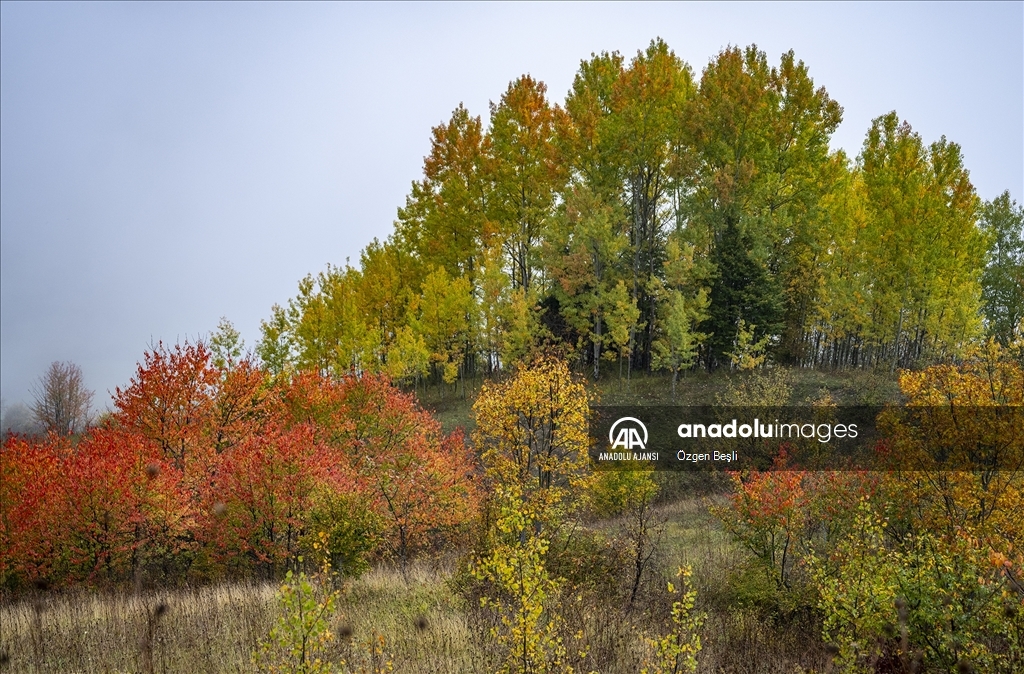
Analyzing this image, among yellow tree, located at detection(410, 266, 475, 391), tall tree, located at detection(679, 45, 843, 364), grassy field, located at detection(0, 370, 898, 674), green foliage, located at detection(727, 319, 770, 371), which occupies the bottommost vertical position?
grassy field, located at detection(0, 370, 898, 674)

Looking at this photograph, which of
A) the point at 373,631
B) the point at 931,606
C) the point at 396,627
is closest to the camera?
the point at 931,606

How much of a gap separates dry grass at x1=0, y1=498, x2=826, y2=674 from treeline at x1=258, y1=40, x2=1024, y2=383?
57.5 feet

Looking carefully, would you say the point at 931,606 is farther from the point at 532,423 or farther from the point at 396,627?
the point at 532,423

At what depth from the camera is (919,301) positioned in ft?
93.3

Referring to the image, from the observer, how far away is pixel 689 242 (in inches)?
1225

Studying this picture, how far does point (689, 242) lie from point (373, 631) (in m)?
27.0

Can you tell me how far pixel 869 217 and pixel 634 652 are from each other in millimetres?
29060

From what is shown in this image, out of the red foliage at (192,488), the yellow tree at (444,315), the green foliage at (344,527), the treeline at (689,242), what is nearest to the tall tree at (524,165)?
the treeline at (689,242)

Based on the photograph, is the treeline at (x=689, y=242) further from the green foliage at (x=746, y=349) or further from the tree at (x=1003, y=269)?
the tree at (x=1003, y=269)

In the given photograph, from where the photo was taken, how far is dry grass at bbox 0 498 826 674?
7.52 metres

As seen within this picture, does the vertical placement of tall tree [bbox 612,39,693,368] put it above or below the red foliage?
above

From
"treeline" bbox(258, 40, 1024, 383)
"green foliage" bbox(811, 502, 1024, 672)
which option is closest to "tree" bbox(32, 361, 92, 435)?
"treeline" bbox(258, 40, 1024, 383)

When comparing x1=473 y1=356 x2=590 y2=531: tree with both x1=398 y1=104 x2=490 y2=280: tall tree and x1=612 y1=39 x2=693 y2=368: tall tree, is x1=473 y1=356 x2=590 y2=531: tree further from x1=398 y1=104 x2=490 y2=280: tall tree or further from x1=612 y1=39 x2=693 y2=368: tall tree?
x1=398 y1=104 x2=490 y2=280: tall tree

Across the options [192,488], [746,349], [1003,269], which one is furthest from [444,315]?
[1003,269]
